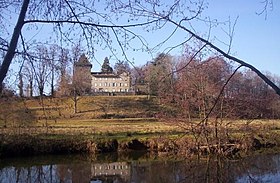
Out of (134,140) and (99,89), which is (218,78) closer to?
(134,140)

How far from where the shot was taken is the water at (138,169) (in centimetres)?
1688

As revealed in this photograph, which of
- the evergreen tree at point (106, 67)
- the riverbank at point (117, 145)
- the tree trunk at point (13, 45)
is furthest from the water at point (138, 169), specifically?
the tree trunk at point (13, 45)

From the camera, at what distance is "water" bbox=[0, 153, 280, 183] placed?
16875 mm

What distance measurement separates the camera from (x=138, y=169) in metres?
19.0

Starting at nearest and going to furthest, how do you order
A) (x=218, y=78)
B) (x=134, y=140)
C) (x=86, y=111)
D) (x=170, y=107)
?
(x=218, y=78) → (x=134, y=140) → (x=170, y=107) → (x=86, y=111)

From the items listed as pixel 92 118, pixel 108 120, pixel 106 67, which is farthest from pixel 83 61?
pixel 92 118

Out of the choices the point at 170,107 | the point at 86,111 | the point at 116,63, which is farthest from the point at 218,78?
the point at 86,111

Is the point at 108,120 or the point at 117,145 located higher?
the point at 108,120

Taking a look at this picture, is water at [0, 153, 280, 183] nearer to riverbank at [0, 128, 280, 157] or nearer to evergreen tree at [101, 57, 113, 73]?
riverbank at [0, 128, 280, 157]

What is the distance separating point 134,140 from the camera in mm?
25781

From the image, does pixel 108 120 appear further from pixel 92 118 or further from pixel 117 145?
pixel 117 145

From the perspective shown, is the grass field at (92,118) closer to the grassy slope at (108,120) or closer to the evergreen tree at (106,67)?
the grassy slope at (108,120)

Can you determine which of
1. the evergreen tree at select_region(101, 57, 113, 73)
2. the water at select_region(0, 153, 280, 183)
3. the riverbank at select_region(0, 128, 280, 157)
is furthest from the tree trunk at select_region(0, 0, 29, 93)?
the riverbank at select_region(0, 128, 280, 157)

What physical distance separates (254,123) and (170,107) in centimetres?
595
